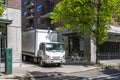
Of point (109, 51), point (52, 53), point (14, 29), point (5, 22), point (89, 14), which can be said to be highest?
point (89, 14)

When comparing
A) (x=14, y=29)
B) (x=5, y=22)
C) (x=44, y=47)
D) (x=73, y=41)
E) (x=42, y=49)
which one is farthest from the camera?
(x=73, y=41)

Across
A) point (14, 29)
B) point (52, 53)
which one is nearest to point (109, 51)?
point (52, 53)

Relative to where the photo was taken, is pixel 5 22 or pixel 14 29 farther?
pixel 14 29

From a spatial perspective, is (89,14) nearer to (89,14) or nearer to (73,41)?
(89,14)

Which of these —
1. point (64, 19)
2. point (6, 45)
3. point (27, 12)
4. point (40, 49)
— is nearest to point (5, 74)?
point (6, 45)

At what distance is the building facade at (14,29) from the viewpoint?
25109 millimetres

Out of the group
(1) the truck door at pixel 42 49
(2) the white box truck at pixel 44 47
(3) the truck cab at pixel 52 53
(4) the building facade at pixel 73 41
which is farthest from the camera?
(4) the building facade at pixel 73 41

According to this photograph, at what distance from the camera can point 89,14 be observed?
27219 mm

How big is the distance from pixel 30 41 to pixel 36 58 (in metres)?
1.99

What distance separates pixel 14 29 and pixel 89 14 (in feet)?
23.7

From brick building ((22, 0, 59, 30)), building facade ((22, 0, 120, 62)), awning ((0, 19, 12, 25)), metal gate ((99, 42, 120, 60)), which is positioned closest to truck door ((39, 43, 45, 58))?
awning ((0, 19, 12, 25))

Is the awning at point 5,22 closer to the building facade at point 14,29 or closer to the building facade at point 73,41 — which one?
the building facade at point 14,29

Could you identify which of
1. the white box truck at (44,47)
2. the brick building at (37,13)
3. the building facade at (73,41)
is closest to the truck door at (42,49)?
the white box truck at (44,47)

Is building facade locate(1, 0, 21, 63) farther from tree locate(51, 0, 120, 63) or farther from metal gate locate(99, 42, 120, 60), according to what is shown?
metal gate locate(99, 42, 120, 60)
